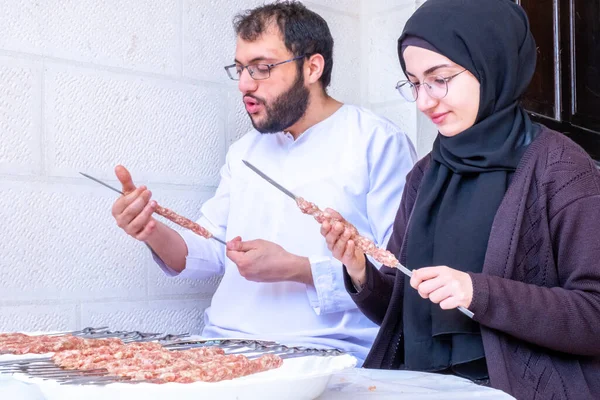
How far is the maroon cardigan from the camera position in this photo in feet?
4.48

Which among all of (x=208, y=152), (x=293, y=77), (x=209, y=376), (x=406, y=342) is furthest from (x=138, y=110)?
(x=209, y=376)

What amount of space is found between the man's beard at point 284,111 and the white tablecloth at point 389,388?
1243mm

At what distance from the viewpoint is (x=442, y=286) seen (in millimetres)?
1316

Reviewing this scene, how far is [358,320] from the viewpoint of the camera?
2.21m

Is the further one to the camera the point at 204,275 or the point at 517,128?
the point at 204,275

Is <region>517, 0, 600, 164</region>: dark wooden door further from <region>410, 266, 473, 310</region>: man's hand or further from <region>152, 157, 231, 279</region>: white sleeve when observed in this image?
<region>410, 266, 473, 310</region>: man's hand

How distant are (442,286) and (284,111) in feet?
3.79

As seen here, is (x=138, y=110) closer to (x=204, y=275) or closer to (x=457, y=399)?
(x=204, y=275)

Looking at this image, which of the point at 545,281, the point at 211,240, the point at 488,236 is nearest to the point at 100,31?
the point at 211,240

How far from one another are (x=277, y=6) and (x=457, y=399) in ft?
5.75

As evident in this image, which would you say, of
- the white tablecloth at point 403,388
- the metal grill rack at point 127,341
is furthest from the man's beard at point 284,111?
the white tablecloth at point 403,388

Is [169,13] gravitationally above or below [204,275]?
above

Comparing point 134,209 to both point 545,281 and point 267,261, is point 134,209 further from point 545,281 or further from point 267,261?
point 545,281

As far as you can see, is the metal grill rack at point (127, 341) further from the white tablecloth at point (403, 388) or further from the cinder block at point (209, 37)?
the cinder block at point (209, 37)
